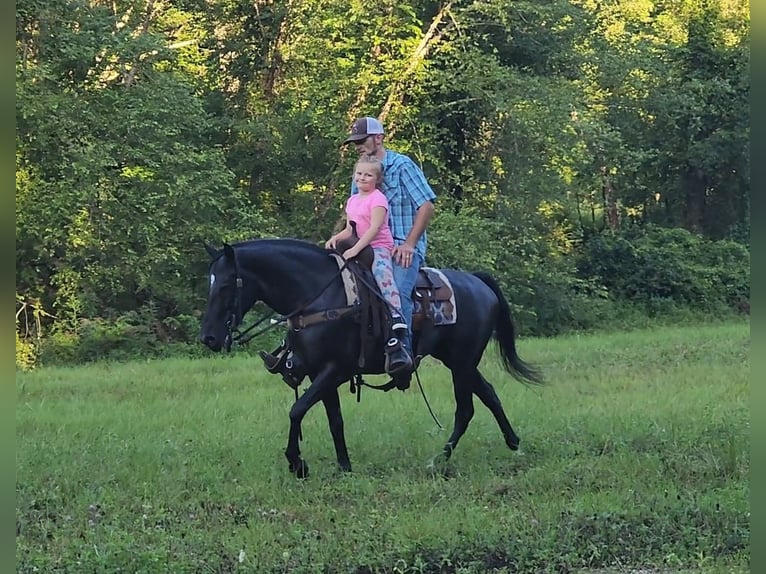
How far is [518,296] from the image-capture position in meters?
20.1

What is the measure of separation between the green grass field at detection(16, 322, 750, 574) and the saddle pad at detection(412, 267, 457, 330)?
1100 mm

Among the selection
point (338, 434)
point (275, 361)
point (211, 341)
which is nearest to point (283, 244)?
point (275, 361)

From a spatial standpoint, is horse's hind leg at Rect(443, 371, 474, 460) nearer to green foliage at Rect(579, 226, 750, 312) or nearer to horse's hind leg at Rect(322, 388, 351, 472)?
horse's hind leg at Rect(322, 388, 351, 472)

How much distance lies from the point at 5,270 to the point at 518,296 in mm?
18025

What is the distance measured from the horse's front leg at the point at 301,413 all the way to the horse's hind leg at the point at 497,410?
57.5 inches

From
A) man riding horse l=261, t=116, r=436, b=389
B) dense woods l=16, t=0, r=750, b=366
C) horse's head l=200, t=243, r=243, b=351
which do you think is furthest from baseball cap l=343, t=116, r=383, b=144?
dense woods l=16, t=0, r=750, b=366

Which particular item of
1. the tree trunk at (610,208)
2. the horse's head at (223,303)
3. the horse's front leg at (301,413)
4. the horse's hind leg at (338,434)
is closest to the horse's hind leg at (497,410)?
the horse's hind leg at (338,434)

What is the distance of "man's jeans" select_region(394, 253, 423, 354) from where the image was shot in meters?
6.94

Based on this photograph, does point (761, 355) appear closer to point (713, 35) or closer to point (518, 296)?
point (518, 296)

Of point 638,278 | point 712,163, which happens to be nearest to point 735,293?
point 638,278

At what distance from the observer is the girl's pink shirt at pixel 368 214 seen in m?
6.74

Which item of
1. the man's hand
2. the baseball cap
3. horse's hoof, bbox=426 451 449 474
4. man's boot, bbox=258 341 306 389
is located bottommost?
horse's hoof, bbox=426 451 449 474

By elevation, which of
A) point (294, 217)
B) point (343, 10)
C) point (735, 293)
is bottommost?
point (735, 293)

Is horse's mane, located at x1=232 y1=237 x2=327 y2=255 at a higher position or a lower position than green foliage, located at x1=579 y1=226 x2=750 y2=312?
higher
